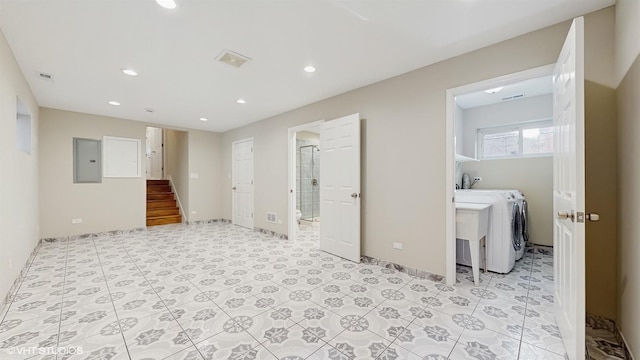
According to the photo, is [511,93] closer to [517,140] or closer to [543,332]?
[517,140]

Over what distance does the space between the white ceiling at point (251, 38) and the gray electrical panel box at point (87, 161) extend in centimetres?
146

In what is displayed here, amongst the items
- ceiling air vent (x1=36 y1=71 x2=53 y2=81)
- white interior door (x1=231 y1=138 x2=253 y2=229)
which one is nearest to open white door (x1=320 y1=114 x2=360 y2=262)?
white interior door (x1=231 y1=138 x2=253 y2=229)

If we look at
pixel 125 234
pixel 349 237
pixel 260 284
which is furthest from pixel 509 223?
pixel 125 234

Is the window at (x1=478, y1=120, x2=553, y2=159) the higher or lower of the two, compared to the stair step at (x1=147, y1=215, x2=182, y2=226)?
A: higher

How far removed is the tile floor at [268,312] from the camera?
5.51 ft

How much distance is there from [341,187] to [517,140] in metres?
3.35

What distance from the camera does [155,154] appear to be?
27.7 feet

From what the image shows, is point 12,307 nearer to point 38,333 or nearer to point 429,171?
point 38,333

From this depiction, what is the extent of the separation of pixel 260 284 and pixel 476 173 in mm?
4332

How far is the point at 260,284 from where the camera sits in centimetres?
272

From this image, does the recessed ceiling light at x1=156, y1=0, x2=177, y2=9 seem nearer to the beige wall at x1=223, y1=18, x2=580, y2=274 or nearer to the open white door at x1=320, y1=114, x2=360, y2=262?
the open white door at x1=320, y1=114, x2=360, y2=262

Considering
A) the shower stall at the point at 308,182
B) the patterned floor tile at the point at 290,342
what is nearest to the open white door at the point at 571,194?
the patterned floor tile at the point at 290,342

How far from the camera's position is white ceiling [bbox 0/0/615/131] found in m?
1.92
